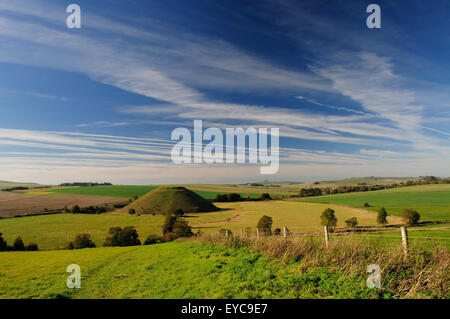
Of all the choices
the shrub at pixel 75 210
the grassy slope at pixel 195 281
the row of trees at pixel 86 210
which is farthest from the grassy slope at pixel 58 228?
the grassy slope at pixel 195 281

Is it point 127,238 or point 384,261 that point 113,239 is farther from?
point 384,261

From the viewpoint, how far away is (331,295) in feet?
26.2

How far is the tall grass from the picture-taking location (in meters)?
8.03

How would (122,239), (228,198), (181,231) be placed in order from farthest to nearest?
(228,198), (181,231), (122,239)

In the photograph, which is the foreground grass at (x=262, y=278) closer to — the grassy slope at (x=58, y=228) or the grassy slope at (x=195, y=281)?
the grassy slope at (x=195, y=281)

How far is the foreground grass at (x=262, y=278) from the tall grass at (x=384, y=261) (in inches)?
1.1

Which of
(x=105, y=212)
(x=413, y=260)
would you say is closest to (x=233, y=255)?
(x=413, y=260)

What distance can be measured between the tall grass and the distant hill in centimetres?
9391

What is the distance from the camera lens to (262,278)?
985cm

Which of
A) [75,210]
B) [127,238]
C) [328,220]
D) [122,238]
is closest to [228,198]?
[75,210]

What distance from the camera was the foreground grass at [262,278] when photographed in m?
8.24

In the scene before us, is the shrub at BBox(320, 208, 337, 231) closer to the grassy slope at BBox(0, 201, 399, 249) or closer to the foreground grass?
the grassy slope at BBox(0, 201, 399, 249)

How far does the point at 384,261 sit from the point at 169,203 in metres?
107
